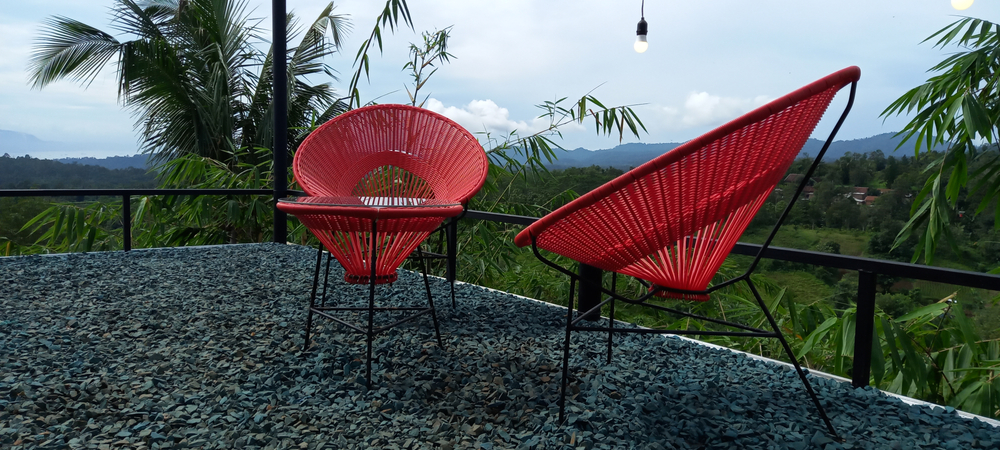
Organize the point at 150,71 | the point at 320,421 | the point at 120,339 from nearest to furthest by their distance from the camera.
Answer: the point at 320,421
the point at 120,339
the point at 150,71

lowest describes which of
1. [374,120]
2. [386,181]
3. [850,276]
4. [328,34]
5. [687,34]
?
[850,276]

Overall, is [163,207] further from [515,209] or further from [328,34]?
[328,34]

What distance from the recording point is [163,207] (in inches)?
167

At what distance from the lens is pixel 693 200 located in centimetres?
117

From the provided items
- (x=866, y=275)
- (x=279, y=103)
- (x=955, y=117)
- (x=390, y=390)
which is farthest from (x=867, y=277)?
(x=279, y=103)

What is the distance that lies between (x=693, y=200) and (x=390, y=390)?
93 cm

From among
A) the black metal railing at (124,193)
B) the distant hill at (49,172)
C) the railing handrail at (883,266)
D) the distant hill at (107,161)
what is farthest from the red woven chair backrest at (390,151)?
the distant hill at (107,161)

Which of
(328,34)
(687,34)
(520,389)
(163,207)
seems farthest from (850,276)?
(328,34)

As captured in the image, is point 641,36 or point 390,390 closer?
point 390,390

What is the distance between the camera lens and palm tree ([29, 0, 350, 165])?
23.0 feet

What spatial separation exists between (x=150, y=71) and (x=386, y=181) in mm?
6394

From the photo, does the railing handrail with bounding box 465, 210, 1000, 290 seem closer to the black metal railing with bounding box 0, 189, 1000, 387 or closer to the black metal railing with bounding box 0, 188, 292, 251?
the black metal railing with bounding box 0, 189, 1000, 387

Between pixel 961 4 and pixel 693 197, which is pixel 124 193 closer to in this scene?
pixel 693 197

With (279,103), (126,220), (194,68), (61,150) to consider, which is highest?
(194,68)
